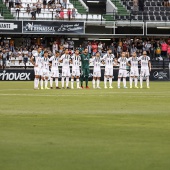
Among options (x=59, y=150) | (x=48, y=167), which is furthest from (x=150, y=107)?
(x=48, y=167)

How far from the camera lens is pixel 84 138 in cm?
1331

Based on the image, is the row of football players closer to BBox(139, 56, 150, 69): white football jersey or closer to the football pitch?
BBox(139, 56, 150, 69): white football jersey

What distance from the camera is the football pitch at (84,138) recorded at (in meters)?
10.2

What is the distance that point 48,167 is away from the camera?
9742mm

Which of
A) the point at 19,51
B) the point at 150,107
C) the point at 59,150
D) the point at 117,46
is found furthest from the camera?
the point at 117,46

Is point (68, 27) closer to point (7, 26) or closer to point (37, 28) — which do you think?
point (37, 28)

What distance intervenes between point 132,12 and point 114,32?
340 cm

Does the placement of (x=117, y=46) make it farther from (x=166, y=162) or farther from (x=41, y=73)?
(x=166, y=162)

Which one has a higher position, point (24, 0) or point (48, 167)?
point (24, 0)

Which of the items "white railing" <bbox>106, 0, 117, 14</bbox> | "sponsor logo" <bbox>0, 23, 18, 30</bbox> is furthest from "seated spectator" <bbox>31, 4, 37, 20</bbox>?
"white railing" <bbox>106, 0, 117, 14</bbox>

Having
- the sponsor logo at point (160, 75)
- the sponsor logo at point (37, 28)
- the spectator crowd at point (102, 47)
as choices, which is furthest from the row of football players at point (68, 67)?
the sponsor logo at point (37, 28)

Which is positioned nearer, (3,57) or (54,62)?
(54,62)

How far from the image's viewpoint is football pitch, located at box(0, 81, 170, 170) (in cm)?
1022

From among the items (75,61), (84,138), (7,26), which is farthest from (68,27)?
(84,138)
